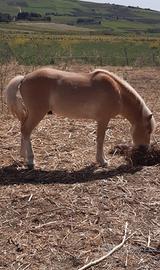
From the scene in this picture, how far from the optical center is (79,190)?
246 inches

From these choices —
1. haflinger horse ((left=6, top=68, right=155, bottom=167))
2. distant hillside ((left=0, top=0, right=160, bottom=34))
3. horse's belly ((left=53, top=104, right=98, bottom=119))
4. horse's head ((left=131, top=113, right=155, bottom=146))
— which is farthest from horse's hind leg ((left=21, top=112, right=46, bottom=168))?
distant hillside ((left=0, top=0, right=160, bottom=34))

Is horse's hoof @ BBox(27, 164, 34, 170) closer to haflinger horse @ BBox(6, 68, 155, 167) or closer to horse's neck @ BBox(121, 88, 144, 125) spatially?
haflinger horse @ BBox(6, 68, 155, 167)

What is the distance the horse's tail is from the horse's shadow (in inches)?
31.0

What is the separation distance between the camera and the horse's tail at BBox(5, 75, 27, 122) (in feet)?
24.1

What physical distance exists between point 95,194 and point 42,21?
309 ft

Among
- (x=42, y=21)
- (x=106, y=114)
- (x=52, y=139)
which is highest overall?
(x=106, y=114)

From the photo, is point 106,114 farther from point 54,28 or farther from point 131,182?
point 54,28

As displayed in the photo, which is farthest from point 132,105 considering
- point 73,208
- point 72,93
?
point 73,208

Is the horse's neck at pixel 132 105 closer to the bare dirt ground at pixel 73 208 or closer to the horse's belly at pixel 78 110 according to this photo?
the horse's belly at pixel 78 110

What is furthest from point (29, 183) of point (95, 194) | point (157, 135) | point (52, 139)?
point (157, 135)

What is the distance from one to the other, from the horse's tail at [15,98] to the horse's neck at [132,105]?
4.77ft

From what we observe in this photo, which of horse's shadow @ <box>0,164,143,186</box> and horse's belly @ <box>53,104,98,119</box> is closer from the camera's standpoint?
horse's shadow @ <box>0,164,143,186</box>

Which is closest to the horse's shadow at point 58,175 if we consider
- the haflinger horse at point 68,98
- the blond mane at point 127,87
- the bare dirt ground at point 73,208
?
the bare dirt ground at point 73,208

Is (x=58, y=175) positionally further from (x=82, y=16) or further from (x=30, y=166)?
(x=82, y=16)
